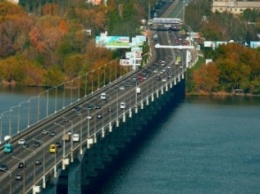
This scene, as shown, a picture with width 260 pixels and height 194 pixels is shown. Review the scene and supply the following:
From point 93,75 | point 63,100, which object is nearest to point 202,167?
point 63,100

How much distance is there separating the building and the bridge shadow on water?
109 feet

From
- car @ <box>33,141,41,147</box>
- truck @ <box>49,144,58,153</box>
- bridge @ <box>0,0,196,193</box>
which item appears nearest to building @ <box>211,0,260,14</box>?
bridge @ <box>0,0,196,193</box>

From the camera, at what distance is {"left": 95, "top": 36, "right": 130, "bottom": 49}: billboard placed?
7294cm

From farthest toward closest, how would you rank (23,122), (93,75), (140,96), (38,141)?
(93,75) < (140,96) < (23,122) < (38,141)

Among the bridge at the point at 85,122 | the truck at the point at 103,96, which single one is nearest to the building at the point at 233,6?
the bridge at the point at 85,122

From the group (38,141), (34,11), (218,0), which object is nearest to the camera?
(38,141)

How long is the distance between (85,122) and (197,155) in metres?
3.73

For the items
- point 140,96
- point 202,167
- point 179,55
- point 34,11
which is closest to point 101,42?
point 179,55

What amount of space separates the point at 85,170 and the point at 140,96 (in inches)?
527

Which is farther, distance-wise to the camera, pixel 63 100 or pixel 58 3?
pixel 58 3

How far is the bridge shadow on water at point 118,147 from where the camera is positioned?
3994cm

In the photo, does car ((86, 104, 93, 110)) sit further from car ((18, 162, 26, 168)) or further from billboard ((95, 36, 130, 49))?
billboard ((95, 36, 130, 49))

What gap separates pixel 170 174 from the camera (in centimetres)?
4062

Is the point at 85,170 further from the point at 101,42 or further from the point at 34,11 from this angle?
the point at 34,11
